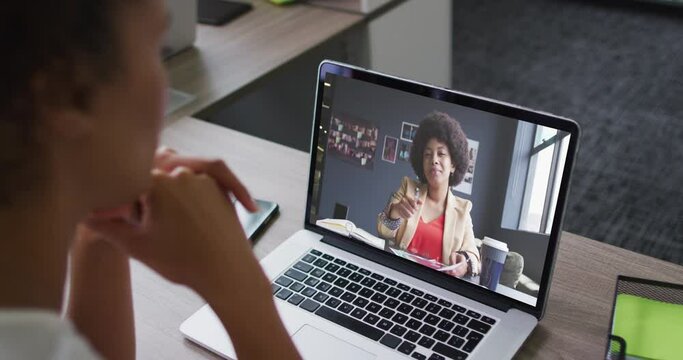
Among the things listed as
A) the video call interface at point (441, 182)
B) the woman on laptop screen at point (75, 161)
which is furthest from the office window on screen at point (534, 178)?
the woman on laptop screen at point (75, 161)

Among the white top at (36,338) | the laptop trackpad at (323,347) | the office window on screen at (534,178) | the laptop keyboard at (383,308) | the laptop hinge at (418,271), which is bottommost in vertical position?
the laptop trackpad at (323,347)

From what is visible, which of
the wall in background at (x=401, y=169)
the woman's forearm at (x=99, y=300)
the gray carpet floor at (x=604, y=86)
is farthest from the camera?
the gray carpet floor at (x=604, y=86)

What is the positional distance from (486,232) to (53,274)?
54 cm

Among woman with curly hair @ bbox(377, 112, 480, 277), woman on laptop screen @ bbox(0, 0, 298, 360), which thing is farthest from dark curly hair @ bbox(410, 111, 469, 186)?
woman on laptop screen @ bbox(0, 0, 298, 360)

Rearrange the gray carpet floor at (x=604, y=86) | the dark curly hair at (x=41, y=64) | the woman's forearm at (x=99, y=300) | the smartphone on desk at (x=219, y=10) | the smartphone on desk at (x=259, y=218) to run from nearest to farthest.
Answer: the dark curly hair at (x=41, y=64), the woman's forearm at (x=99, y=300), the smartphone on desk at (x=259, y=218), the smartphone on desk at (x=219, y=10), the gray carpet floor at (x=604, y=86)

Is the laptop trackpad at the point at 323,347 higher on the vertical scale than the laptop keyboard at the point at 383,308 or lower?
lower

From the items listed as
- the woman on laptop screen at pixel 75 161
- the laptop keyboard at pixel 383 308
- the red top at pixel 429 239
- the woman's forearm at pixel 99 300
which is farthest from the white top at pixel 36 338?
the red top at pixel 429 239

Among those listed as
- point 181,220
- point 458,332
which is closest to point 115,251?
point 181,220

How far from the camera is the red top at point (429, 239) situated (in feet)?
3.15

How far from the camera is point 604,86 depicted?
3137 mm

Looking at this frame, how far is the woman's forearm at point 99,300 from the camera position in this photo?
81 cm

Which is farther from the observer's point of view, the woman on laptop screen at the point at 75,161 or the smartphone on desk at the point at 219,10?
the smartphone on desk at the point at 219,10

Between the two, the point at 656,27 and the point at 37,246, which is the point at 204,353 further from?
the point at 656,27

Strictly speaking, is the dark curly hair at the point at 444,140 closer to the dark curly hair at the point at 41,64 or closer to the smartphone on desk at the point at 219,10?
the dark curly hair at the point at 41,64
